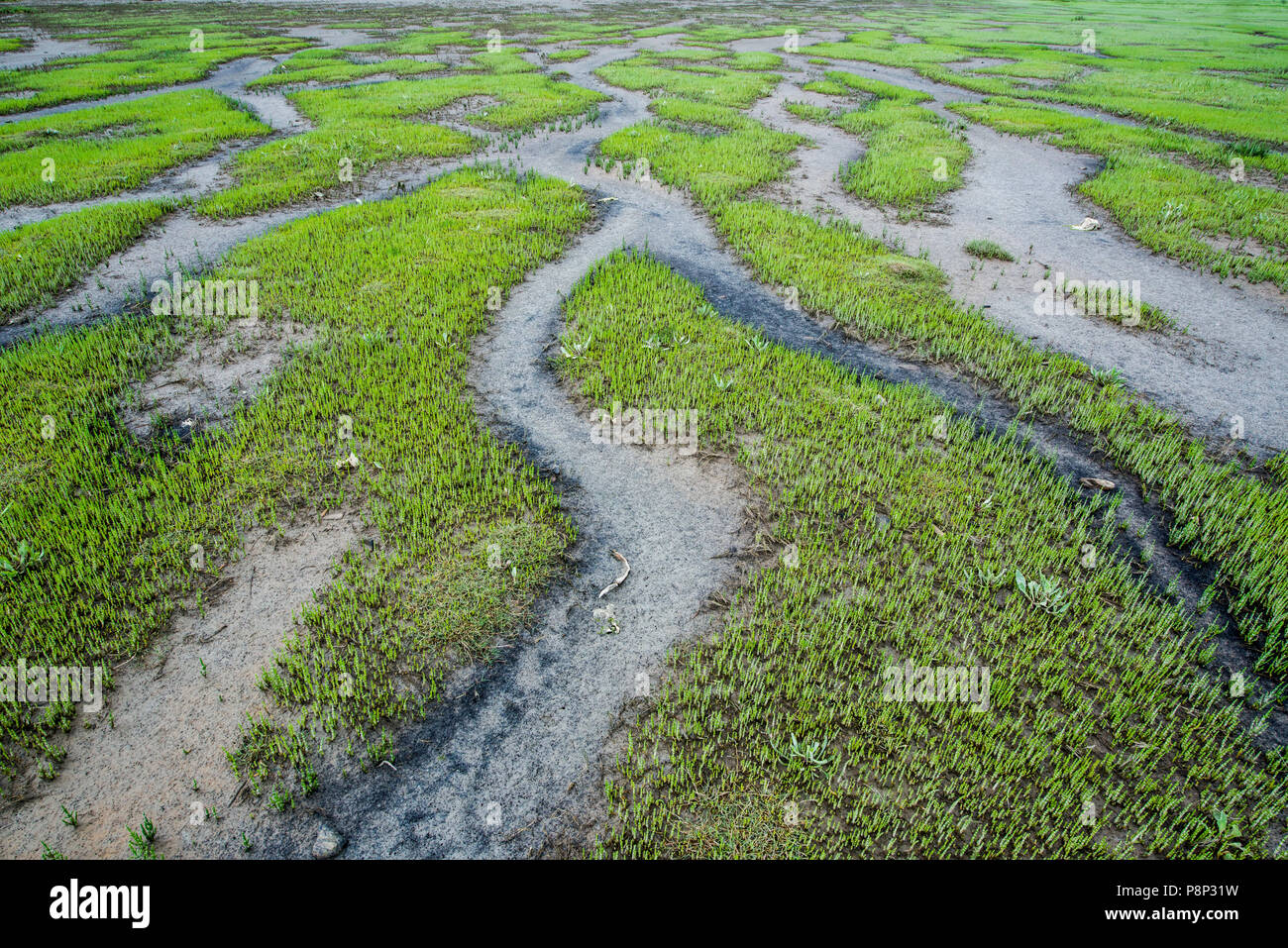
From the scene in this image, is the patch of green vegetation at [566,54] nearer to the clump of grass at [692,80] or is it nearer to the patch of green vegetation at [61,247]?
the clump of grass at [692,80]

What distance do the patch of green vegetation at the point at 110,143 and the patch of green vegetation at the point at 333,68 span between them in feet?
20.6

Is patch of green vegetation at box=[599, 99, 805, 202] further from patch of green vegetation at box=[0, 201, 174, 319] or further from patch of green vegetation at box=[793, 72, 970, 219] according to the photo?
patch of green vegetation at box=[0, 201, 174, 319]

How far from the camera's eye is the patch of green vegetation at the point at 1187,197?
16641mm

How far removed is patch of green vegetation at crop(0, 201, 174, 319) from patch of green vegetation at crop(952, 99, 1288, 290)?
28.1m

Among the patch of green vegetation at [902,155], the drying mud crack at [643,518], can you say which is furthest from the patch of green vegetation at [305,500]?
the patch of green vegetation at [902,155]

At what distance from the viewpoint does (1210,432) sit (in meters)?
10.2

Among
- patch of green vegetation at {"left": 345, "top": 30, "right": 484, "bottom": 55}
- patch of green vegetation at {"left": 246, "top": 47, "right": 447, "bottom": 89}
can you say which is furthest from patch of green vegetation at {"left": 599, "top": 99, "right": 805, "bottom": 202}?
patch of green vegetation at {"left": 345, "top": 30, "right": 484, "bottom": 55}

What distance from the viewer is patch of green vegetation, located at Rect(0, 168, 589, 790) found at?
6.42 metres

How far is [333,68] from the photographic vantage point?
41.4 meters

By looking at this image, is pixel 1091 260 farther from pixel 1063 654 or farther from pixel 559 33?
pixel 559 33

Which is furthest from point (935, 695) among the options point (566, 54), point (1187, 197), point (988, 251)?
point (566, 54)

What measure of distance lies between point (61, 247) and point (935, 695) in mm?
21594

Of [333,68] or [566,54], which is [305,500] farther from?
[566,54]
